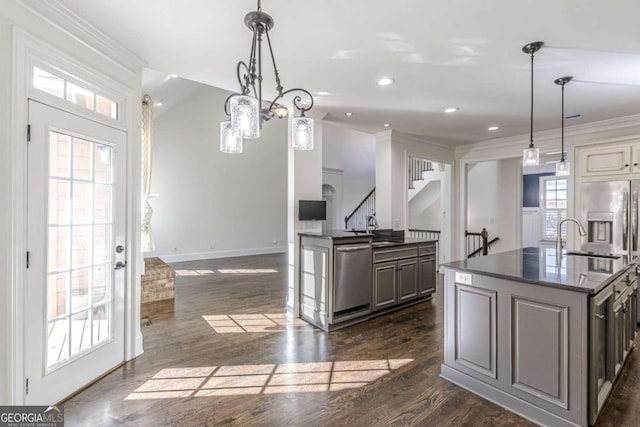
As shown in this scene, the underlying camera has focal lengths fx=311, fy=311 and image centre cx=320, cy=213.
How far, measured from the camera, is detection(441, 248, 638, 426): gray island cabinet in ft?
6.03

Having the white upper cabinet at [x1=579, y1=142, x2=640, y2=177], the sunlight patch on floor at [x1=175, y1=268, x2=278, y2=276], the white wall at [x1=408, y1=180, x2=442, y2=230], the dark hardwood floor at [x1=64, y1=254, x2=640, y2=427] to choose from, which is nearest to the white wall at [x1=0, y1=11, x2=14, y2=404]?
the dark hardwood floor at [x1=64, y1=254, x2=640, y2=427]

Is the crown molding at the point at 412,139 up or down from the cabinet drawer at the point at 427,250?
up

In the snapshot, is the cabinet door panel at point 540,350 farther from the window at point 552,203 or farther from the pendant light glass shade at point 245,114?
the window at point 552,203

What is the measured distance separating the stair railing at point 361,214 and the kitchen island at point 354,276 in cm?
594

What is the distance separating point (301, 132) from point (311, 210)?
202 cm

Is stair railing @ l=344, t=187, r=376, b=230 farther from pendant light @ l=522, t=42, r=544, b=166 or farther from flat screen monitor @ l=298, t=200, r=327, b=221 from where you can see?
pendant light @ l=522, t=42, r=544, b=166

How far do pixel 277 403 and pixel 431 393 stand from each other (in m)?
1.13

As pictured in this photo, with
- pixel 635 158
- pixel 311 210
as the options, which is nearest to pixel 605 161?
pixel 635 158

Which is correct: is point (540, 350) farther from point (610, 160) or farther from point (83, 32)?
point (83, 32)

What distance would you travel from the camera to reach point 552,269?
2285mm

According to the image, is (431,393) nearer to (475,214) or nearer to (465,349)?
(465,349)

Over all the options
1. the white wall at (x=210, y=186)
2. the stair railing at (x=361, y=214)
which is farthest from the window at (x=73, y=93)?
the stair railing at (x=361, y=214)

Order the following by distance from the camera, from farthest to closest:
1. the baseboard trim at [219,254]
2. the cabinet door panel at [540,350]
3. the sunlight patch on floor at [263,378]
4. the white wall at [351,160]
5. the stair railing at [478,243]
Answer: the white wall at [351,160] → the baseboard trim at [219,254] → the stair railing at [478,243] → the sunlight patch on floor at [263,378] → the cabinet door panel at [540,350]

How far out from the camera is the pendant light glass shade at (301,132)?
6.69 ft
